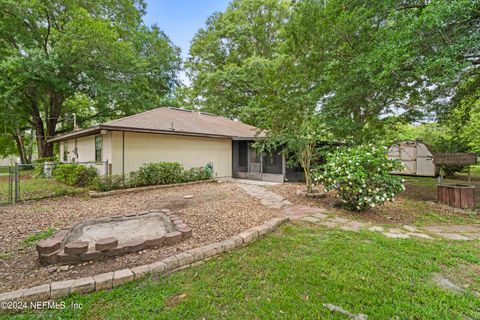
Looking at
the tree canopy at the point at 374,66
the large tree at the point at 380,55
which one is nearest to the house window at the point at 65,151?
the tree canopy at the point at 374,66

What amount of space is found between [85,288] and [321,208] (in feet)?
16.1

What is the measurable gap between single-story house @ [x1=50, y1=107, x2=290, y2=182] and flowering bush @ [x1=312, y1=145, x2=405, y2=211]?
4249 millimetres

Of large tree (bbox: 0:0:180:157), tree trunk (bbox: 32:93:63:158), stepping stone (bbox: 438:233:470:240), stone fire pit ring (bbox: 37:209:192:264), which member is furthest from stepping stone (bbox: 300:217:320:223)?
tree trunk (bbox: 32:93:63:158)

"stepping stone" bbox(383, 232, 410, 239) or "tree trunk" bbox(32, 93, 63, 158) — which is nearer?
"stepping stone" bbox(383, 232, 410, 239)

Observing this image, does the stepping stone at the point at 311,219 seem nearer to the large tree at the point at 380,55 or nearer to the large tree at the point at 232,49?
the large tree at the point at 380,55

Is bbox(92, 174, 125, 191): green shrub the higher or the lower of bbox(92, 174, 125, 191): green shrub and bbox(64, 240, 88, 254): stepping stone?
the higher

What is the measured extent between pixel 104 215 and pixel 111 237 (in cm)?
174

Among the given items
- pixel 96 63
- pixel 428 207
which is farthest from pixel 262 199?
pixel 96 63

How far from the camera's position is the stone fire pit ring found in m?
2.71

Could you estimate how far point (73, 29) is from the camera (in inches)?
452

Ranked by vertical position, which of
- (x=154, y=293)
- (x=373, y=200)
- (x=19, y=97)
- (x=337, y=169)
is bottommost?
(x=154, y=293)

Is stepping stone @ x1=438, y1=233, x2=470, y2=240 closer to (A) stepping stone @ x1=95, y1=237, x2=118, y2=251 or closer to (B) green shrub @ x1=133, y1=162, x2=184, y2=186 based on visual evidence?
(A) stepping stone @ x1=95, y1=237, x2=118, y2=251

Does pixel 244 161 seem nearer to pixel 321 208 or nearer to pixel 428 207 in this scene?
→ pixel 321 208

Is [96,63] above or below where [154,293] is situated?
above
